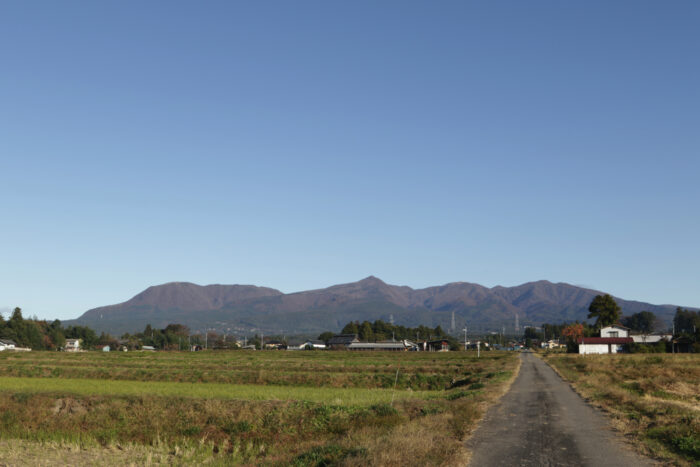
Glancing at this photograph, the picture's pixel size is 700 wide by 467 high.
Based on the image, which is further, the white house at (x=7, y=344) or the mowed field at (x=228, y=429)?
the white house at (x=7, y=344)

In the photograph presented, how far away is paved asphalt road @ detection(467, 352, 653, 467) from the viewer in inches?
650

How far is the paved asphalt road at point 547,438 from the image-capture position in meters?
16.5

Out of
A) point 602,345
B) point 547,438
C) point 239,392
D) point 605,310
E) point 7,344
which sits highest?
point 605,310

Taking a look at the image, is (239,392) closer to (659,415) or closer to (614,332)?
(659,415)

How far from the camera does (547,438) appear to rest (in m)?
20.0

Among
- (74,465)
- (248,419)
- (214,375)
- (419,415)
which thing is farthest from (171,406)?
(214,375)

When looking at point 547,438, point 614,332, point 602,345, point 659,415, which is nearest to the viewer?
point 547,438

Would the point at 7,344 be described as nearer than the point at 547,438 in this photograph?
No

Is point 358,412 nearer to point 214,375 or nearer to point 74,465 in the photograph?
point 74,465

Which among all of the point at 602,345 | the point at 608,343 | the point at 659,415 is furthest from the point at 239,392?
the point at 608,343

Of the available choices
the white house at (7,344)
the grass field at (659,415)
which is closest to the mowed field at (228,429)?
the grass field at (659,415)

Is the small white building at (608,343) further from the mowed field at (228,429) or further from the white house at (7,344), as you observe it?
the white house at (7,344)

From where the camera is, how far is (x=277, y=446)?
78.7ft

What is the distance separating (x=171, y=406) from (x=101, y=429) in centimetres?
338
